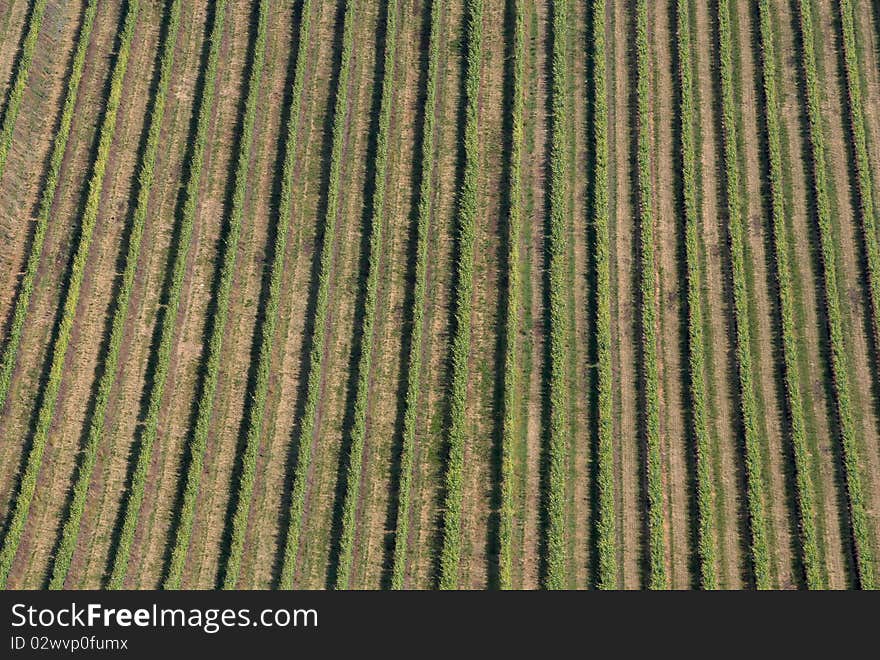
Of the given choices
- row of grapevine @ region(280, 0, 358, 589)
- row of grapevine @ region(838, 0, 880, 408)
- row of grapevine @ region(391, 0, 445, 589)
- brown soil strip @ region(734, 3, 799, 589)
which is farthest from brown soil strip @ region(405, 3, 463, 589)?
row of grapevine @ region(838, 0, 880, 408)

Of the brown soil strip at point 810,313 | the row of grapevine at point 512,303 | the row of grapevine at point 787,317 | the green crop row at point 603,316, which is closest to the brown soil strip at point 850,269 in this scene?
the brown soil strip at point 810,313

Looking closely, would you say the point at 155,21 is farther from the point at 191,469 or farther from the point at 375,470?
the point at 375,470

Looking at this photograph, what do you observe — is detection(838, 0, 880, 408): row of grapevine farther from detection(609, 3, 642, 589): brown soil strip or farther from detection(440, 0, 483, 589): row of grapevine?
detection(440, 0, 483, 589): row of grapevine

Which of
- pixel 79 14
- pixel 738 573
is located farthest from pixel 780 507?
pixel 79 14

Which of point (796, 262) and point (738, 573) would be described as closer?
point (738, 573)

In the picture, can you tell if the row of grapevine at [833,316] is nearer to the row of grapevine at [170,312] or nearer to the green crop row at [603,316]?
the green crop row at [603,316]

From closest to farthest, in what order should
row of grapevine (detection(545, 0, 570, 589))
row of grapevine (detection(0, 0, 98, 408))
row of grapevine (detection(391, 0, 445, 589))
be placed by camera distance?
row of grapevine (detection(545, 0, 570, 589)) < row of grapevine (detection(391, 0, 445, 589)) < row of grapevine (detection(0, 0, 98, 408))
